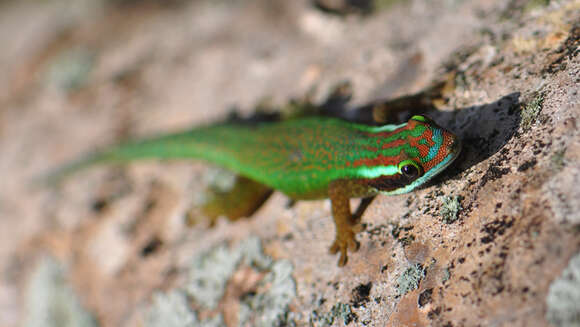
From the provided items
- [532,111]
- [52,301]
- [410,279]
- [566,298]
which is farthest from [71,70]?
[566,298]

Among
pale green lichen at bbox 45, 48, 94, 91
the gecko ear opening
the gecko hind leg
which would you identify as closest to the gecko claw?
the gecko ear opening

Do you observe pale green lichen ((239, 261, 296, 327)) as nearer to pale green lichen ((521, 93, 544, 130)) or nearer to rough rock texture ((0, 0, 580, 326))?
rough rock texture ((0, 0, 580, 326))

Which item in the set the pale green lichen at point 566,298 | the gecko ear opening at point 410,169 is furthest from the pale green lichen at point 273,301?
the pale green lichen at point 566,298

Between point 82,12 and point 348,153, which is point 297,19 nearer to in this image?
point 348,153

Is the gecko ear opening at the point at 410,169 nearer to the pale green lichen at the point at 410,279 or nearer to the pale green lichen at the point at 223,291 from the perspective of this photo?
the pale green lichen at the point at 410,279

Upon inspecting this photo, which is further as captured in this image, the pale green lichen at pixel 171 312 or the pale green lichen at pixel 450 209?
the pale green lichen at pixel 171 312

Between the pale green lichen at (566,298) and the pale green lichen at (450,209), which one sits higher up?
the pale green lichen at (566,298)
